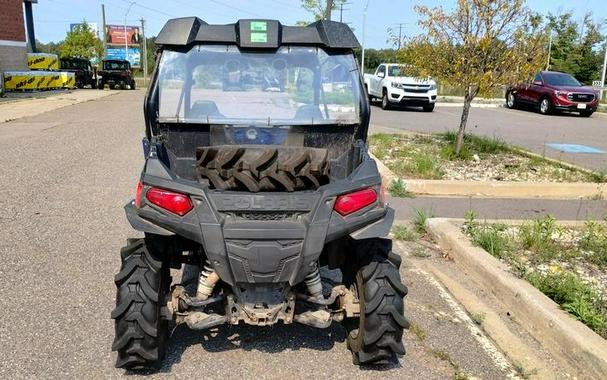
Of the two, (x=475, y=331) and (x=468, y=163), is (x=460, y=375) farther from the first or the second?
(x=468, y=163)

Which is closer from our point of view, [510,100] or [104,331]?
[104,331]

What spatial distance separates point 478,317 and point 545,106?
814 inches

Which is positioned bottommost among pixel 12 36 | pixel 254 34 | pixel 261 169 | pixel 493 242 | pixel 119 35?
pixel 493 242

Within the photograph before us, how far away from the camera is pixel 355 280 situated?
3324 millimetres

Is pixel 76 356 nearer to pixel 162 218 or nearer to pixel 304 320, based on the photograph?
pixel 162 218

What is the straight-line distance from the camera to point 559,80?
897 inches

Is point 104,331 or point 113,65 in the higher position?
point 113,65

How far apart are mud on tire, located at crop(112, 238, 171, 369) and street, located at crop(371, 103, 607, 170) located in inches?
366

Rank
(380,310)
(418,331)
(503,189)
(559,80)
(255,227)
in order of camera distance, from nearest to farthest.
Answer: (255,227), (380,310), (418,331), (503,189), (559,80)

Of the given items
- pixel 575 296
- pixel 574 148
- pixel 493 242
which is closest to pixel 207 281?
pixel 575 296

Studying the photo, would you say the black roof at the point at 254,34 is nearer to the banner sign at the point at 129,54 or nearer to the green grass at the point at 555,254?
the green grass at the point at 555,254

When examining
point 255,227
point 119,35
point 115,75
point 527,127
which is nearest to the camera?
point 255,227

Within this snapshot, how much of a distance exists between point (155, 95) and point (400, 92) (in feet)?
62.7

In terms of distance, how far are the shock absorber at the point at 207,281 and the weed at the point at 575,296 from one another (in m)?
2.44
